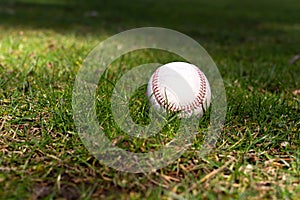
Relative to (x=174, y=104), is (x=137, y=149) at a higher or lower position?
lower

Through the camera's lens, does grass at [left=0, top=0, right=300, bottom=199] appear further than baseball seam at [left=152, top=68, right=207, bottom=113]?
No

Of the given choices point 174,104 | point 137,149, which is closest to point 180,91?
point 174,104

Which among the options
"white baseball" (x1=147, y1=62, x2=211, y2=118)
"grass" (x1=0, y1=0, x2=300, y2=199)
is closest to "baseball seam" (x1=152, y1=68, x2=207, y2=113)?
"white baseball" (x1=147, y1=62, x2=211, y2=118)

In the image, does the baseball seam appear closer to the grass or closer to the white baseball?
the white baseball

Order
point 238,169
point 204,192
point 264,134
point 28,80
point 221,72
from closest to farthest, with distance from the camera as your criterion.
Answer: point 204,192
point 238,169
point 264,134
point 28,80
point 221,72

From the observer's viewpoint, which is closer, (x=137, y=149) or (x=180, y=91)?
(x=137, y=149)

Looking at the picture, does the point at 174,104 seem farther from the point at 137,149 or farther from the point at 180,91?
the point at 137,149

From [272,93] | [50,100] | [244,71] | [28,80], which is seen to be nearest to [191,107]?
[50,100]

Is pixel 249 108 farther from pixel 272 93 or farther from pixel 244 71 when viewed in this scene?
pixel 244 71
